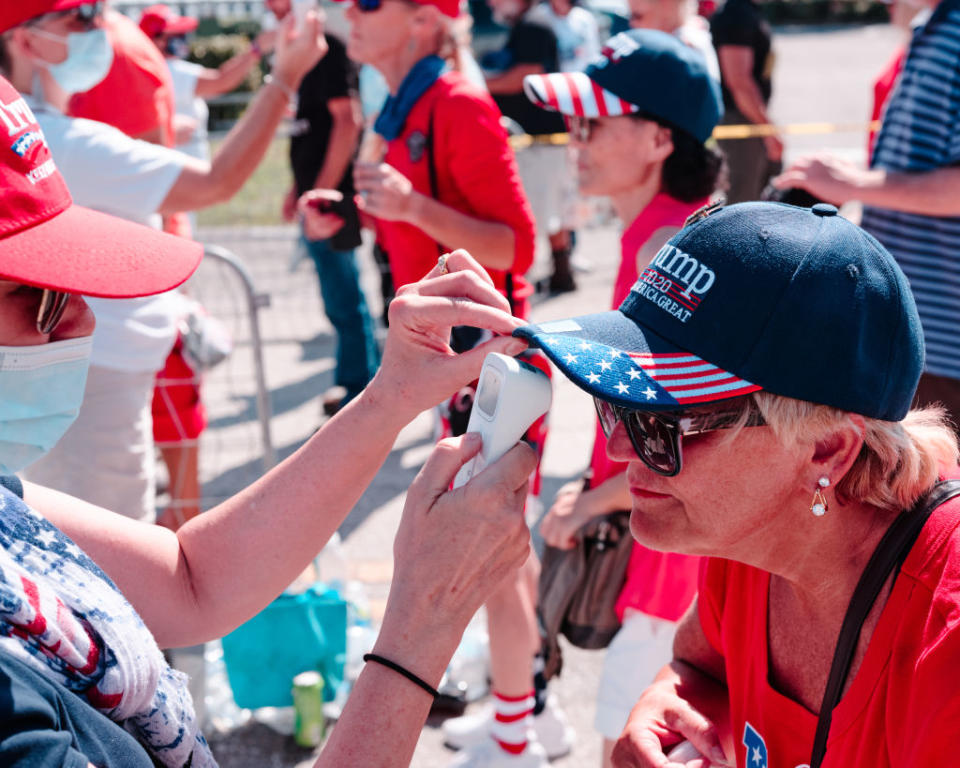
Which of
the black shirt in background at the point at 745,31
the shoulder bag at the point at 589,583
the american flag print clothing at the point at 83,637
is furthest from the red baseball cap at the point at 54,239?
the black shirt in background at the point at 745,31

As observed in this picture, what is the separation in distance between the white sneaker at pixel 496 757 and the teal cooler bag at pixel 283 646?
0.55 m

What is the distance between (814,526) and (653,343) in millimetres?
415

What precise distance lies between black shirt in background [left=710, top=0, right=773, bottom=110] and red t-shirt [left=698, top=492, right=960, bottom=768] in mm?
6066

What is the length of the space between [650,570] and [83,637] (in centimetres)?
164

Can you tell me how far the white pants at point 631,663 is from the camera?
106 inches

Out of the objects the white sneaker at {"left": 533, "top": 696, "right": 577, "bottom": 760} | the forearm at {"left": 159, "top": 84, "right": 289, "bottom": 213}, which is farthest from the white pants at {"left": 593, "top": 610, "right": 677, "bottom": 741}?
the forearm at {"left": 159, "top": 84, "right": 289, "bottom": 213}

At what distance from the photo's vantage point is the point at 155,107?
445cm

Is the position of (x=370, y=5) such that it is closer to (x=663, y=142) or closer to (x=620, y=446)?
(x=663, y=142)

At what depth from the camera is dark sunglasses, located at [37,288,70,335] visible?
5.60ft

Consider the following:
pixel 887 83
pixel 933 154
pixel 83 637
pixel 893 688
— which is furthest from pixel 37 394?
pixel 887 83

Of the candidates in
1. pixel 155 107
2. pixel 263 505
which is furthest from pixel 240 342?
pixel 263 505

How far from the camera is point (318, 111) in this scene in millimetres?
5898

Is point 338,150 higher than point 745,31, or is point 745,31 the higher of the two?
point 745,31

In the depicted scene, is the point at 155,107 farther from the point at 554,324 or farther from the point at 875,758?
the point at 875,758
